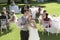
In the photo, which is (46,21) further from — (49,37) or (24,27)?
(24,27)

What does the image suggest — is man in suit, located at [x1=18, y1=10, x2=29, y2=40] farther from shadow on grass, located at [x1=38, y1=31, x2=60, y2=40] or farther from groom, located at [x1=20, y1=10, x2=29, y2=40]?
shadow on grass, located at [x1=38, y1=31, x2=60, y2=40]

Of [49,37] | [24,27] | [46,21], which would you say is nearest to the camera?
[24,27]

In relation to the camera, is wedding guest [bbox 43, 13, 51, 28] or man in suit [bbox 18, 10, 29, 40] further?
wedding guest [bbox 43, 13, 51, 28]

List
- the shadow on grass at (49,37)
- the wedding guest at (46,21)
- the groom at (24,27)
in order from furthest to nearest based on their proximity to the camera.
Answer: the wedding guest at (46,21), the shadow on grass at (49,37), the groom at (24,27)

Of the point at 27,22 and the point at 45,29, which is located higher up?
the point at 27,22

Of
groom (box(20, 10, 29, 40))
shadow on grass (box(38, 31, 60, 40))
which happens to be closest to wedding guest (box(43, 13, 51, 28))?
shadow on grass (box(38, 31, 60, 40))

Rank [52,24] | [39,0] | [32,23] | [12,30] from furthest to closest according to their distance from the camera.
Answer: [39,0] → [12,30] → [52,24] → [32,23]

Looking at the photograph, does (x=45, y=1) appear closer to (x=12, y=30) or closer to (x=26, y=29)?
(x=12, y=30)

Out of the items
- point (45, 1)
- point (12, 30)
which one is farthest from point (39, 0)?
point (12, 30)

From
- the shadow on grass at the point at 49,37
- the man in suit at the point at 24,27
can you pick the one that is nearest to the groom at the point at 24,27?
the man in suit at the point at 24,27

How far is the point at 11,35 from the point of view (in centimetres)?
1199

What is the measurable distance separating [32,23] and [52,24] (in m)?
3.38

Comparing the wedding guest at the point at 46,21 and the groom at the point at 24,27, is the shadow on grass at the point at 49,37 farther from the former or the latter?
the groom at the point at 24,27

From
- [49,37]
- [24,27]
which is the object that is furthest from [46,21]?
[24,27]
